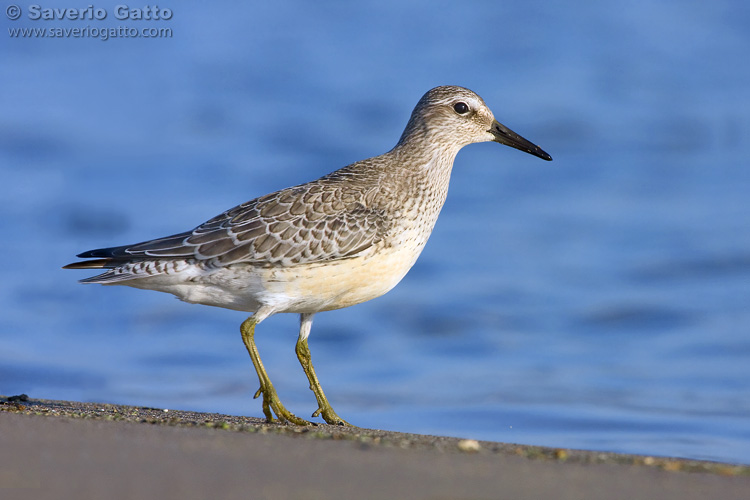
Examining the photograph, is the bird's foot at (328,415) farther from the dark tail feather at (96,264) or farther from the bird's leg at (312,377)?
the dark tail feather at (96,264)

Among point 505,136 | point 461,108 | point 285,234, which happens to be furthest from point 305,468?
point 505,136

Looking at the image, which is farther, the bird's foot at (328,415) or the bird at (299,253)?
the bird's foot at (328,415)

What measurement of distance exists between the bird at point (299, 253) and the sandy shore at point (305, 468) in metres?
2.50

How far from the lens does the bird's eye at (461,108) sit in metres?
9.15

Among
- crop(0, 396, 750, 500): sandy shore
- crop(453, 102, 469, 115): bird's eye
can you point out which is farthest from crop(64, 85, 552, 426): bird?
crop(0, 396, 750, 500): sandy shore

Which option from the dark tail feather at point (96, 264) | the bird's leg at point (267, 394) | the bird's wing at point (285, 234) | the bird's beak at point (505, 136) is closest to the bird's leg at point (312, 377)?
the bird's leg at point (267, 394)

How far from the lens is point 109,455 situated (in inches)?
157

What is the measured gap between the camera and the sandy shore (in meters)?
3.47

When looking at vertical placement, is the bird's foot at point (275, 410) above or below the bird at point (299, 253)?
below

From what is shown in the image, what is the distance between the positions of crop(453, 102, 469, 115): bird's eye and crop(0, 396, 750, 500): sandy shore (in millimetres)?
4571

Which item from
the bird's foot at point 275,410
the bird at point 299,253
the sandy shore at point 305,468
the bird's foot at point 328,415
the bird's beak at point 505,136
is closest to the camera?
the sandy shore at point 305,468

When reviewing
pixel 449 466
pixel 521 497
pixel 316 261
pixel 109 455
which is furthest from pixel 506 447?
pixel 316 261

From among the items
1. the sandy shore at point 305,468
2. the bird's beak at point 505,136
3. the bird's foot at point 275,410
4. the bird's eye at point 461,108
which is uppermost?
the bird's eye at point 461,108

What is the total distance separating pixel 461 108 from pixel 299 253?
254 cm
